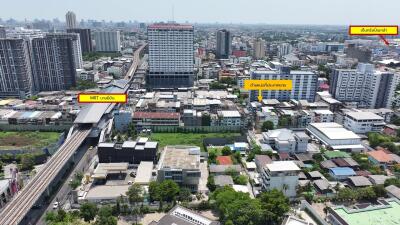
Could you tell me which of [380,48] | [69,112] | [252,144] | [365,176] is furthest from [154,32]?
[380,48]

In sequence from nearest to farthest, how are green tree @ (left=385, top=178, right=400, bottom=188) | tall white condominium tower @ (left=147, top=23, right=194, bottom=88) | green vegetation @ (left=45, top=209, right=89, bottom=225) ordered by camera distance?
green vegetation @ (left=45, top=209, right=89, bottom=225) → green tree @ (left=385, top=178, right=400, bottom=188) → tall white condominium tower @ (left=147, top=23, right=194, bottom=88)

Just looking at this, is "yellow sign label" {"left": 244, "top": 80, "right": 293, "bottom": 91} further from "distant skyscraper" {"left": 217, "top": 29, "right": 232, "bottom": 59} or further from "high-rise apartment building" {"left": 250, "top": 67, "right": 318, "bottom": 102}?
"distant skyscraper" {"left": 217, "top": 29, "right": 232, "bottom": 59}

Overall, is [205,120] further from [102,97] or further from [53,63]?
[53,63]

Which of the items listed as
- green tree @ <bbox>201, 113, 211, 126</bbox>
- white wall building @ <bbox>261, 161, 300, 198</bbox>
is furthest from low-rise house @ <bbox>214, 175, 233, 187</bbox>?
green tree @ <bbox>201, 113, 211, 126</bbox>

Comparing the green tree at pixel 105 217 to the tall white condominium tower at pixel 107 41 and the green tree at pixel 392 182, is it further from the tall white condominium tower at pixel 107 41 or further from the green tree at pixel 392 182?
the tall white condominium tower at pixel 107 41

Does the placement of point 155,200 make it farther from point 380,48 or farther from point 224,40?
point 380,48
